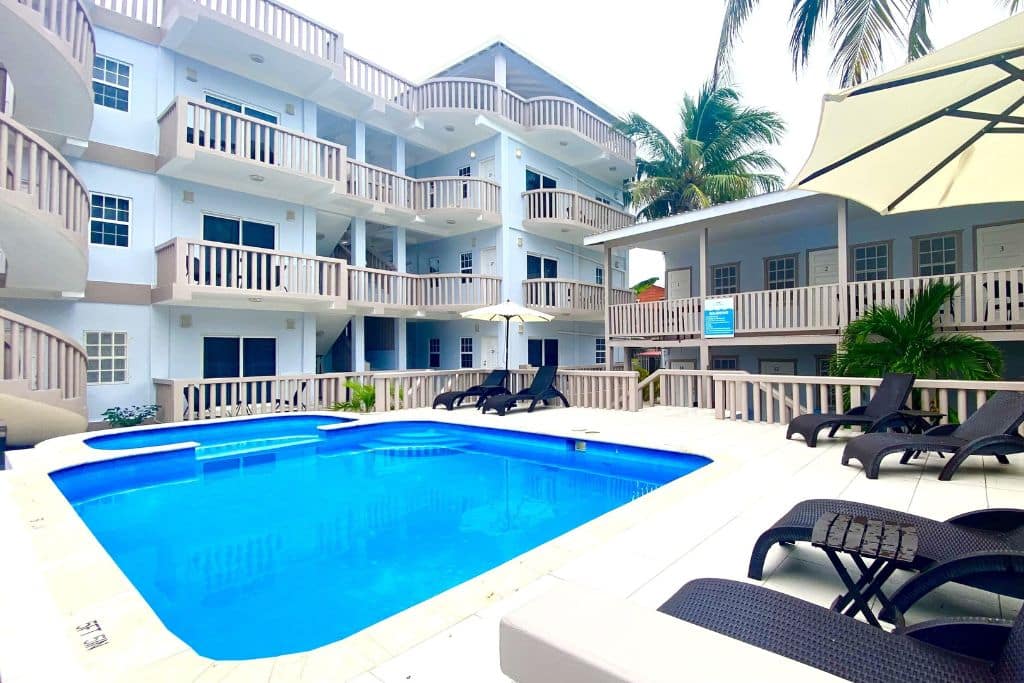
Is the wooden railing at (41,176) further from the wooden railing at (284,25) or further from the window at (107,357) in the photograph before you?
the wooden railing at (284,25)

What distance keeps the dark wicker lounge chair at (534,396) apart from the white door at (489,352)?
4870mm

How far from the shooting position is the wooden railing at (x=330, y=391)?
38.4 ft

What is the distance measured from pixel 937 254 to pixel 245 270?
1687 centimetres

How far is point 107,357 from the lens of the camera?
11758 mm

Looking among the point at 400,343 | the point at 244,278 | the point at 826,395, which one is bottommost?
the point at 826,395

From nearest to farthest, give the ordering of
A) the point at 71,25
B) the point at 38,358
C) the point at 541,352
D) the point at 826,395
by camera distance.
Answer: the point at 38,358, the point at 826,395, the point at 71,25, the point at 541,352

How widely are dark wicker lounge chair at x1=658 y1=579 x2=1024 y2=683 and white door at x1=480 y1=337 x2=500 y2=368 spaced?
15852mm

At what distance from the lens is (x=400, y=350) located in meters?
17.4

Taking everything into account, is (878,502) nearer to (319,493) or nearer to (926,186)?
(926,186)

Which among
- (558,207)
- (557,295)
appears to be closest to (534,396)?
(557,295)

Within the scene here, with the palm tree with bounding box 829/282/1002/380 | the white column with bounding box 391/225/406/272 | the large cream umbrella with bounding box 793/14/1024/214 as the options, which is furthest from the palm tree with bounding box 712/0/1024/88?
the white column with bounding box 391/225/406/272

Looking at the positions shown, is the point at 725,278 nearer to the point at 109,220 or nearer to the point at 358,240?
the point at 358,240

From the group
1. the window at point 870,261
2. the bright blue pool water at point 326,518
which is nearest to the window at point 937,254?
the window at point 870,261

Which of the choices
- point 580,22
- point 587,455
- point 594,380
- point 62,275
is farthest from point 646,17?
point 62,275
